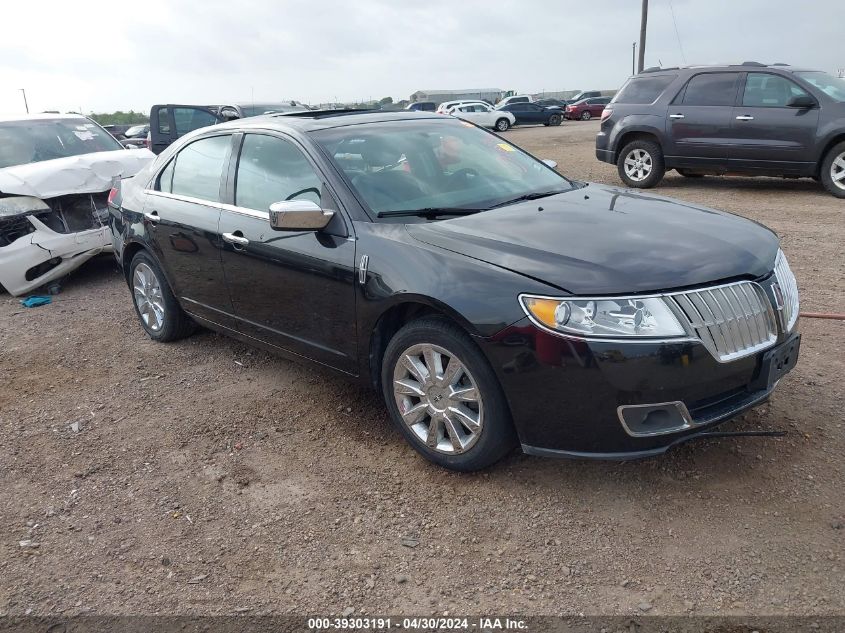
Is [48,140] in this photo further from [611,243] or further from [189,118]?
[611,243]

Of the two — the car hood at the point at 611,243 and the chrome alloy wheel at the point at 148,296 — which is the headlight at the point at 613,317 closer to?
the car hood at the point at 611,243

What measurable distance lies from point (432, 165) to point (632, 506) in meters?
2.09

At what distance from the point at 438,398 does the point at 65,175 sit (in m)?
5.58

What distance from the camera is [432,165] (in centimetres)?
397

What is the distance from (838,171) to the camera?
30.8 ft

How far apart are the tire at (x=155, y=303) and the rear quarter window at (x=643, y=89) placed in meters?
8.35

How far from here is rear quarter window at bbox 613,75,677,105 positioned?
35.4ft

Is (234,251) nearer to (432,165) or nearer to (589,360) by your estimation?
(432,165)

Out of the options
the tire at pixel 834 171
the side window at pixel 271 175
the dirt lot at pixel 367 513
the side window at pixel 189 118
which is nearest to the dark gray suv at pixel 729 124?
the tire at pixel 834 171

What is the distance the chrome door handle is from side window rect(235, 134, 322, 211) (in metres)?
0.19

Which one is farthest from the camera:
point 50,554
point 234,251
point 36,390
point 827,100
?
point 827,100

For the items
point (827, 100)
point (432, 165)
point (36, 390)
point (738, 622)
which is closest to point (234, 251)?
point (432, 165)

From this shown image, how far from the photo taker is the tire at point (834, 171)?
366 inches

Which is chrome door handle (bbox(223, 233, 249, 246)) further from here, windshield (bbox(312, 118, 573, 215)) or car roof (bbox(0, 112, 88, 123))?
car roof (bbox(0, 112, 88, 123))
